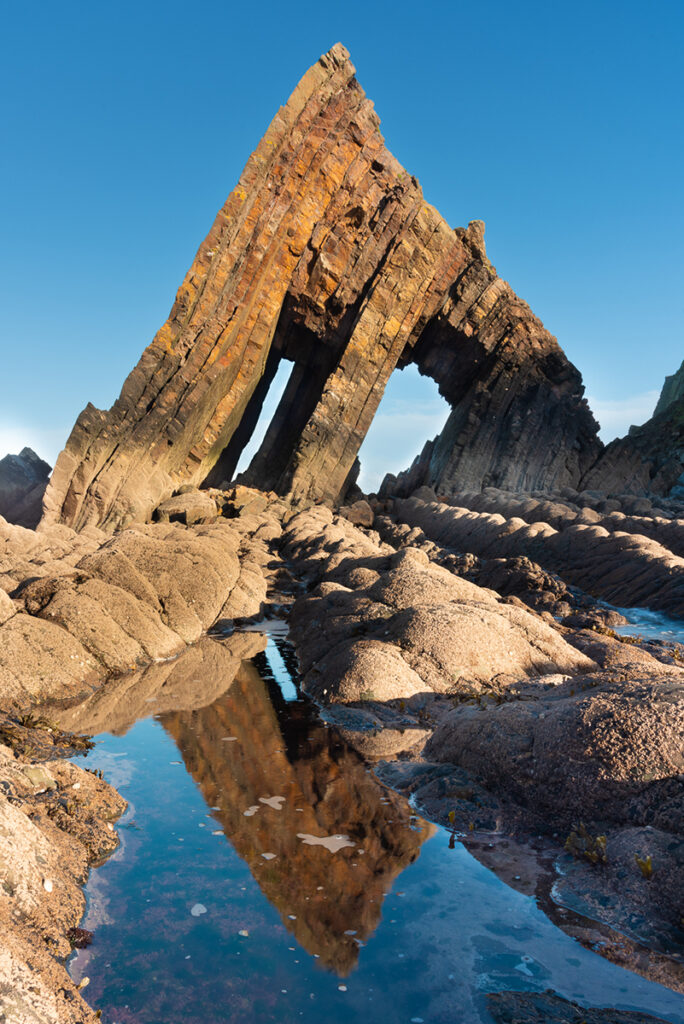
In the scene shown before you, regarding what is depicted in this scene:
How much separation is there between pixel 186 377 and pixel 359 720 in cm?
1990

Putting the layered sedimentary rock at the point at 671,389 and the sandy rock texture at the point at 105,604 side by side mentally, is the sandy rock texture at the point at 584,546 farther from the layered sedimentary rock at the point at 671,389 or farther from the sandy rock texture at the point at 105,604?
the layered sedimentary rock at the point at 671,389

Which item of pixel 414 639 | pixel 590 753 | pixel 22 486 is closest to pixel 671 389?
pixel 22 486

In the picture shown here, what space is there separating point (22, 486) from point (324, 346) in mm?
16820

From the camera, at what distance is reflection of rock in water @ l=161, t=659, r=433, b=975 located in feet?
14.5

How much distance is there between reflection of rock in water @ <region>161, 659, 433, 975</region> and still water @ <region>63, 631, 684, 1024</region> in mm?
17

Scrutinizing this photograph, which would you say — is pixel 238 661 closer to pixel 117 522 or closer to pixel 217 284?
pixel 117 522

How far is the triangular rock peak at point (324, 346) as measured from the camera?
25.3m

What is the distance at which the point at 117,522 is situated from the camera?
2364cm

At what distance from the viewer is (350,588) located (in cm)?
1289

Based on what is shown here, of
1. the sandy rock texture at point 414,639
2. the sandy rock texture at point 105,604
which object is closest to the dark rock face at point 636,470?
the sandy rock texture at point 105,604

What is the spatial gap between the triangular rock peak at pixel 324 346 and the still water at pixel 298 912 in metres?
19.0

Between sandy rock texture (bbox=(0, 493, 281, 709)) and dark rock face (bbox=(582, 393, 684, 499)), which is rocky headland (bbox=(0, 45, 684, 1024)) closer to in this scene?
sandy rock texture (bbox=(0, 493, 281, 709))

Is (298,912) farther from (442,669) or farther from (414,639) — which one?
(414,639)

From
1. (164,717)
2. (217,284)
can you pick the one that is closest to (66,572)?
(164,717)
